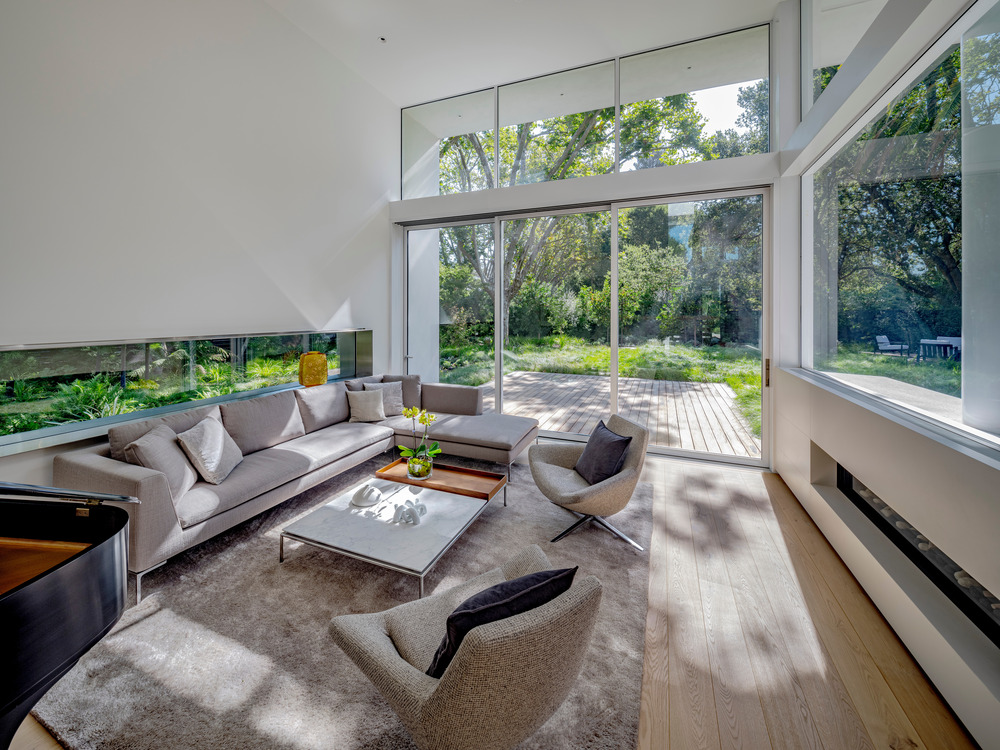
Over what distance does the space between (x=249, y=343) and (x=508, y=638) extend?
3.55 meters

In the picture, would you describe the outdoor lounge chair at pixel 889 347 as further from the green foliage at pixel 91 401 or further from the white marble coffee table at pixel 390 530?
the green foliage at pixel 91 401

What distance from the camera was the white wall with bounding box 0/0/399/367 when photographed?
7.70ft

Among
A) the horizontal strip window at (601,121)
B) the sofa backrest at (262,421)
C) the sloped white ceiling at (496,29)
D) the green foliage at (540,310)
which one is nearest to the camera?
the sofa backrest at (262,421)

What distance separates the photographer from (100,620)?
1.12m

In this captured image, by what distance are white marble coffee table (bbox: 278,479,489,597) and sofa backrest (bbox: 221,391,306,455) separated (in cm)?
106

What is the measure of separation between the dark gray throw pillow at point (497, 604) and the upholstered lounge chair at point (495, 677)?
2.3 inches

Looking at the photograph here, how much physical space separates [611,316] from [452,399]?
6.16ft

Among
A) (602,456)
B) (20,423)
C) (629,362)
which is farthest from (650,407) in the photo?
(20,423)

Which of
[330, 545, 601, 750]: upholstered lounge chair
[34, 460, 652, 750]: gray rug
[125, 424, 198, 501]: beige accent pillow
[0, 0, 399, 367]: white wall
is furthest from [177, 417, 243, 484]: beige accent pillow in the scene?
[330, 545, 601, 750]: upholstered lounge chair

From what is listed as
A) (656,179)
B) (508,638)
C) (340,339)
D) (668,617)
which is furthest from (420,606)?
(656,179)

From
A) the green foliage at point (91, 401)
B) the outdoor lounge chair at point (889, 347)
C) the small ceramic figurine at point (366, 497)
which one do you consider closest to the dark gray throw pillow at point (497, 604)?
the small ceramic figurine at point (366, 497)

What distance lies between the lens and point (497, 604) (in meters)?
1.08

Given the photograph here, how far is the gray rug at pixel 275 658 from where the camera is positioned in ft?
4.73

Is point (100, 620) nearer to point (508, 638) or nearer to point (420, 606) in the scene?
point (420, 606)
